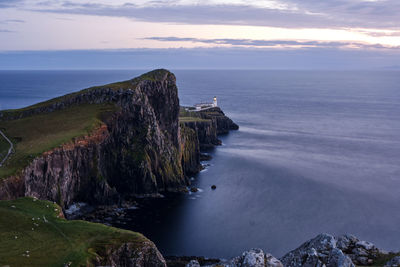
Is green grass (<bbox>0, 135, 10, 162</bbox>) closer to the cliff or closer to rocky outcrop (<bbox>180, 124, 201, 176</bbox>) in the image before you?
the cliff

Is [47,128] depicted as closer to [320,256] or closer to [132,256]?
[132,256]

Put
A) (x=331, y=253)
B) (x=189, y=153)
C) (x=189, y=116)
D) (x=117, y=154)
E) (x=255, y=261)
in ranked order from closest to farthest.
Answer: (x=255, y=261) < (x=331, y=253) < (x=117, y=154) < (x=189, y=153) < (x=189, y=116)

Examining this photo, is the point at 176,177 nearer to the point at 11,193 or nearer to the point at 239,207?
the point at 239,207

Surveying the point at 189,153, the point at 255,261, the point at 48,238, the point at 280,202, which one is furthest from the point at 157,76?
the point at 255,261

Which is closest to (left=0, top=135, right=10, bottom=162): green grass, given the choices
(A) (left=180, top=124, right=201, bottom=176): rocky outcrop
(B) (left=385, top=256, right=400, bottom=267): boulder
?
(A) (left=180, top=124, right=201, bottom=176): rocky outcrop

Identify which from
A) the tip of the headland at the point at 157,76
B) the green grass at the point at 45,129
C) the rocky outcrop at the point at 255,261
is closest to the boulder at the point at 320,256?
the rocky outcrop at the point at 255,261

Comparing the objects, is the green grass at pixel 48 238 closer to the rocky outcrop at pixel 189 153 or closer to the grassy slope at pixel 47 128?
the grassy slope at pixel 47 128

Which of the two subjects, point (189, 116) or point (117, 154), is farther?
point (189, 116)
